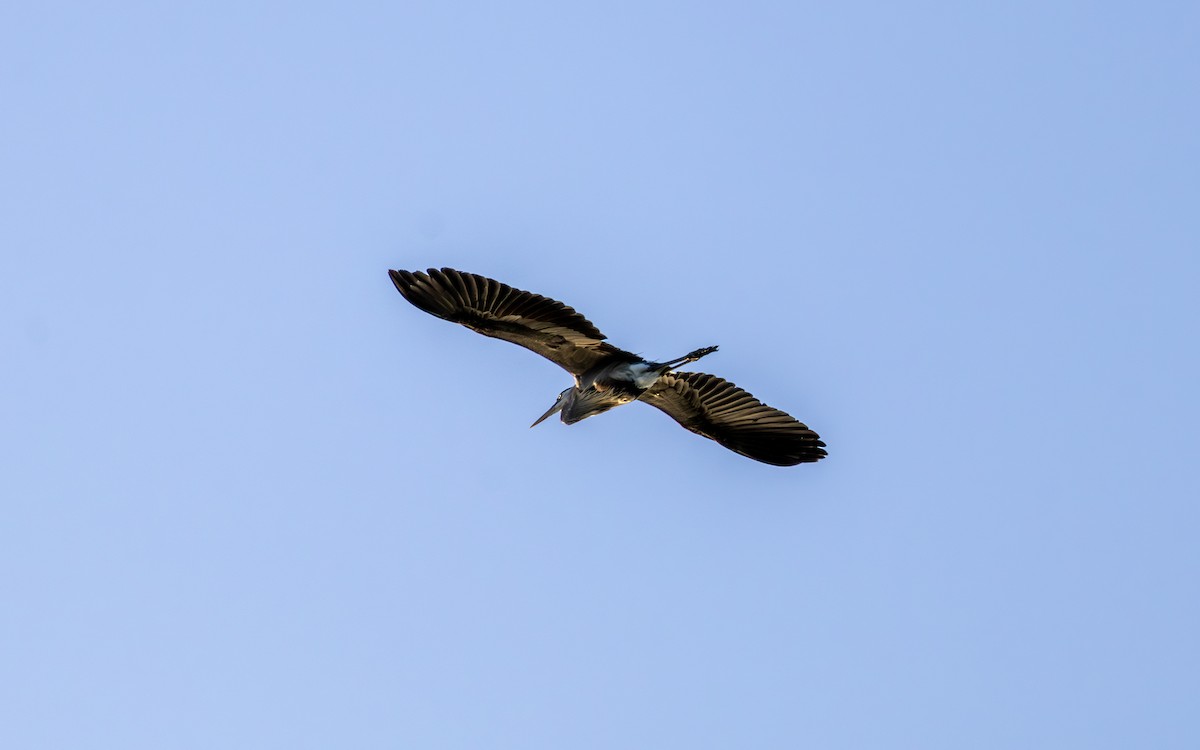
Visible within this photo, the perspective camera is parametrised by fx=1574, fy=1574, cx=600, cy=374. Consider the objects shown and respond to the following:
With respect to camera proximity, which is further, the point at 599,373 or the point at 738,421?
the point at 738,421

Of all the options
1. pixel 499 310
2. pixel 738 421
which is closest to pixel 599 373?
pixel 499 310

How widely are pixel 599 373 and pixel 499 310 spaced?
198 cm

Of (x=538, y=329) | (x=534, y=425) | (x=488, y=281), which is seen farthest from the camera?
(x=534, y=425)

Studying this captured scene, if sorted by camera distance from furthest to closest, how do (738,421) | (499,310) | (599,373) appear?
(738,421), (599,373), (499,310)

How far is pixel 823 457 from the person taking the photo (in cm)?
2041

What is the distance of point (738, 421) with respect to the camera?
20422 millimetres

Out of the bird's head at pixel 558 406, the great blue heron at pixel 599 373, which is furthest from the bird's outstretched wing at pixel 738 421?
the bird's head at pixel 558 406

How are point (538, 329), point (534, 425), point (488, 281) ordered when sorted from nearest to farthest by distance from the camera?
point (488, 281), point (538, 329), point (534, 425)

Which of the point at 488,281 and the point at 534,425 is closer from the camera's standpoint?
the point at 488,281

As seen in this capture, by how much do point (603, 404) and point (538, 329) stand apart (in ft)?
5.23

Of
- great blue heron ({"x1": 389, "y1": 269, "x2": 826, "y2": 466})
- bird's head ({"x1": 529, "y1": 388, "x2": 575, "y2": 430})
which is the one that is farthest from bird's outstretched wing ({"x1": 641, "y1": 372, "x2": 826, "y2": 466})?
bird's head ({"x1": 529, "y1": 388, "x2": 575, "y2": 430})

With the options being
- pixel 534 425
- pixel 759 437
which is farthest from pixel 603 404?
pixel 759 437

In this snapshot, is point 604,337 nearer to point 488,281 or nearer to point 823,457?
point 488,281

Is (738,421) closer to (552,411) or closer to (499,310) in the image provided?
(552,411)
